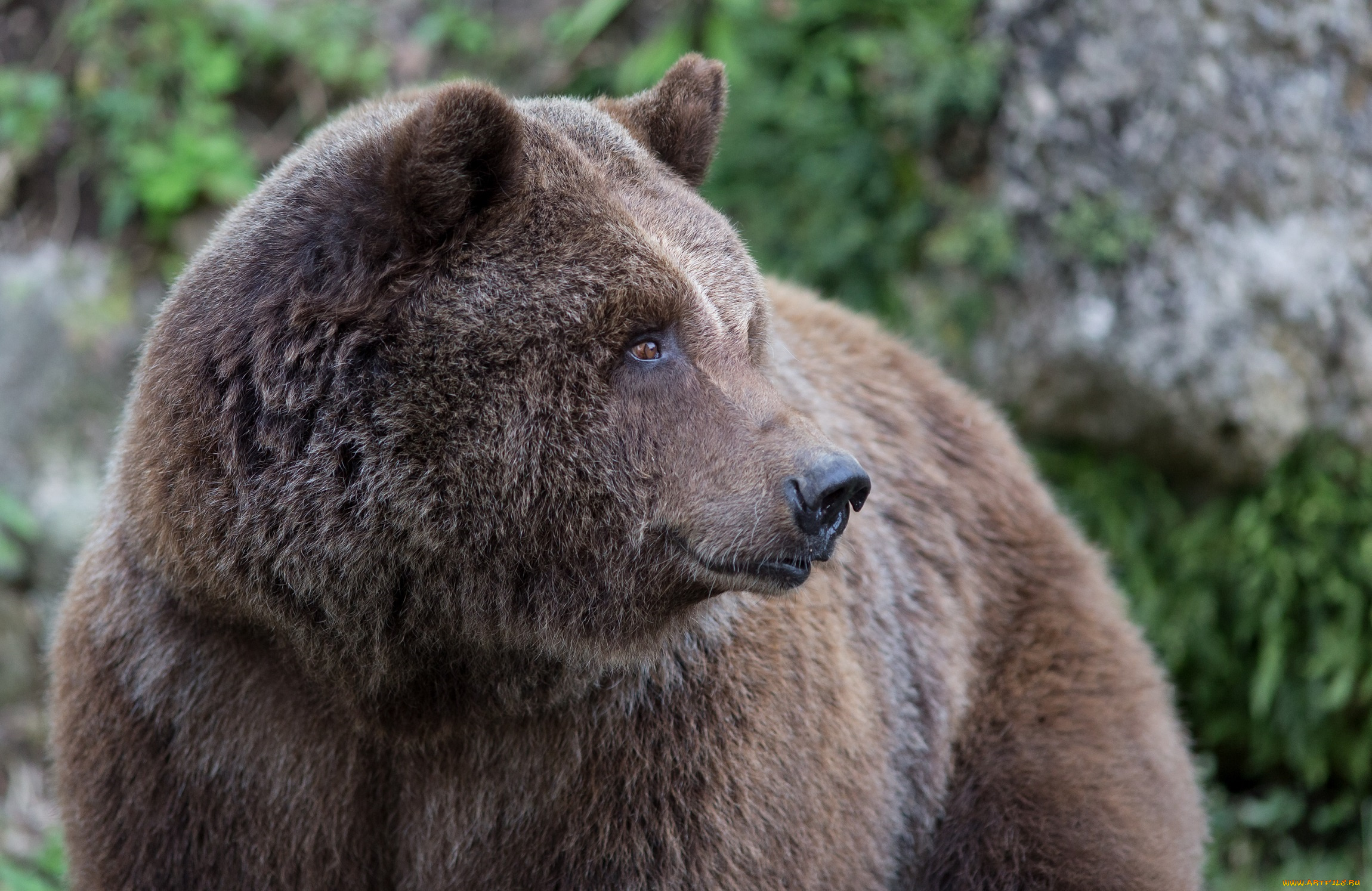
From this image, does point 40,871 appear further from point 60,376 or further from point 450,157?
point 450,157

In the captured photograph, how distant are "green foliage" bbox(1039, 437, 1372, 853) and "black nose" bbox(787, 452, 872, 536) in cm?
430

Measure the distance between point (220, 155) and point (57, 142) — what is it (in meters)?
1.00

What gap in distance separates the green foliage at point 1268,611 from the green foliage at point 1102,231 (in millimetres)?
1099

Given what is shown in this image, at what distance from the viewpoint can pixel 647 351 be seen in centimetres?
327

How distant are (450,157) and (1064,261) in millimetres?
4450

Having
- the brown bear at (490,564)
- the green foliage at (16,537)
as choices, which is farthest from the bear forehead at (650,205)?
the green foliage at (16,537)

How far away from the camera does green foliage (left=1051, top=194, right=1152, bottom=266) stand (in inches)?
259

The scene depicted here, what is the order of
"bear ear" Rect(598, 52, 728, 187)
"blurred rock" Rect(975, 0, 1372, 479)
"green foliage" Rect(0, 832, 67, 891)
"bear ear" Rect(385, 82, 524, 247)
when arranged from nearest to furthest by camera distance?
1. "bear ear" Rect(385, 82, 524, 247)
2. "bear ear" Rect(598, 52, 728, 187)
3. "green foliage" Rect(0, 832, 67, 891)
4. "blurred rock" Rect(975, 0, 1372, 479)

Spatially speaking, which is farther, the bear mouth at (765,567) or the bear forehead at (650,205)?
the bear forehead at (650,205)

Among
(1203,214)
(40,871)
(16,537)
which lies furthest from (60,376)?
(1203,214)

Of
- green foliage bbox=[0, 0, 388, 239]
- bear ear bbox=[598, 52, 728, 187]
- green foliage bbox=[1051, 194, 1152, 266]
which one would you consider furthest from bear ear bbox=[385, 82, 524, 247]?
green foliage bbox=[0, 0, 388, 239]

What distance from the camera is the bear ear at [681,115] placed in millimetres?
3768

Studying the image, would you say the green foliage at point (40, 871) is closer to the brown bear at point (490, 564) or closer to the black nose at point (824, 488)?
the brown bear at point (490, 564)

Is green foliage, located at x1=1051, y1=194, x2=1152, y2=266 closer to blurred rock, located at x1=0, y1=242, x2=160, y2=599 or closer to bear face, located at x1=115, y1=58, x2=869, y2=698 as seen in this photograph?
bear face, located at x1=115, y1=58, x2=869, y2=698
